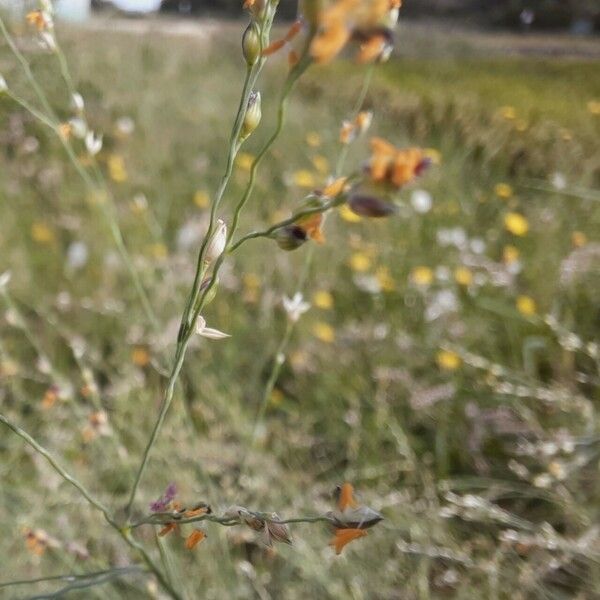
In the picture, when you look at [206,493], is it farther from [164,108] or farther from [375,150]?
[164,108]

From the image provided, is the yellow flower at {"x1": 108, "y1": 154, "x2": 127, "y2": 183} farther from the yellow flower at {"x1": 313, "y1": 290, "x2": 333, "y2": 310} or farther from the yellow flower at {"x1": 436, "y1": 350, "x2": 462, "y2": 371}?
the yellow flower at {"x1": 436, "y1": 350, "x2": 462, "y2": 371}

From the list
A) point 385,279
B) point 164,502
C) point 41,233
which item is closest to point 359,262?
point 385,279

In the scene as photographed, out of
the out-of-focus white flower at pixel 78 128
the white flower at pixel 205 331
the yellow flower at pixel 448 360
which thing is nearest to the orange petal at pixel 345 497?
the white flower at pixel 205 331

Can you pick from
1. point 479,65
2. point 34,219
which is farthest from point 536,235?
point 479,65

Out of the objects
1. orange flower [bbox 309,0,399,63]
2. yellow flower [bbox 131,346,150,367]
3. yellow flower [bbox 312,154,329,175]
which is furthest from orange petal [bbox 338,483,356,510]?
yellow flower [bbox 312,154,329,175]

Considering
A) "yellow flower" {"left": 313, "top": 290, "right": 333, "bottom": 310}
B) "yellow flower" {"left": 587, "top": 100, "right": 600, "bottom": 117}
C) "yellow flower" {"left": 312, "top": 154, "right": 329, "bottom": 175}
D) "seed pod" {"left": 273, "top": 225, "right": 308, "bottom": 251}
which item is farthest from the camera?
"yellow flower" {"left": 587, "top": 100, "right": 600, "bottom": 117}

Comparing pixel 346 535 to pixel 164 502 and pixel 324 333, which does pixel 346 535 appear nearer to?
pixel 164 502

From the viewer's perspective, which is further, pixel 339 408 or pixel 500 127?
pixel 500 127
